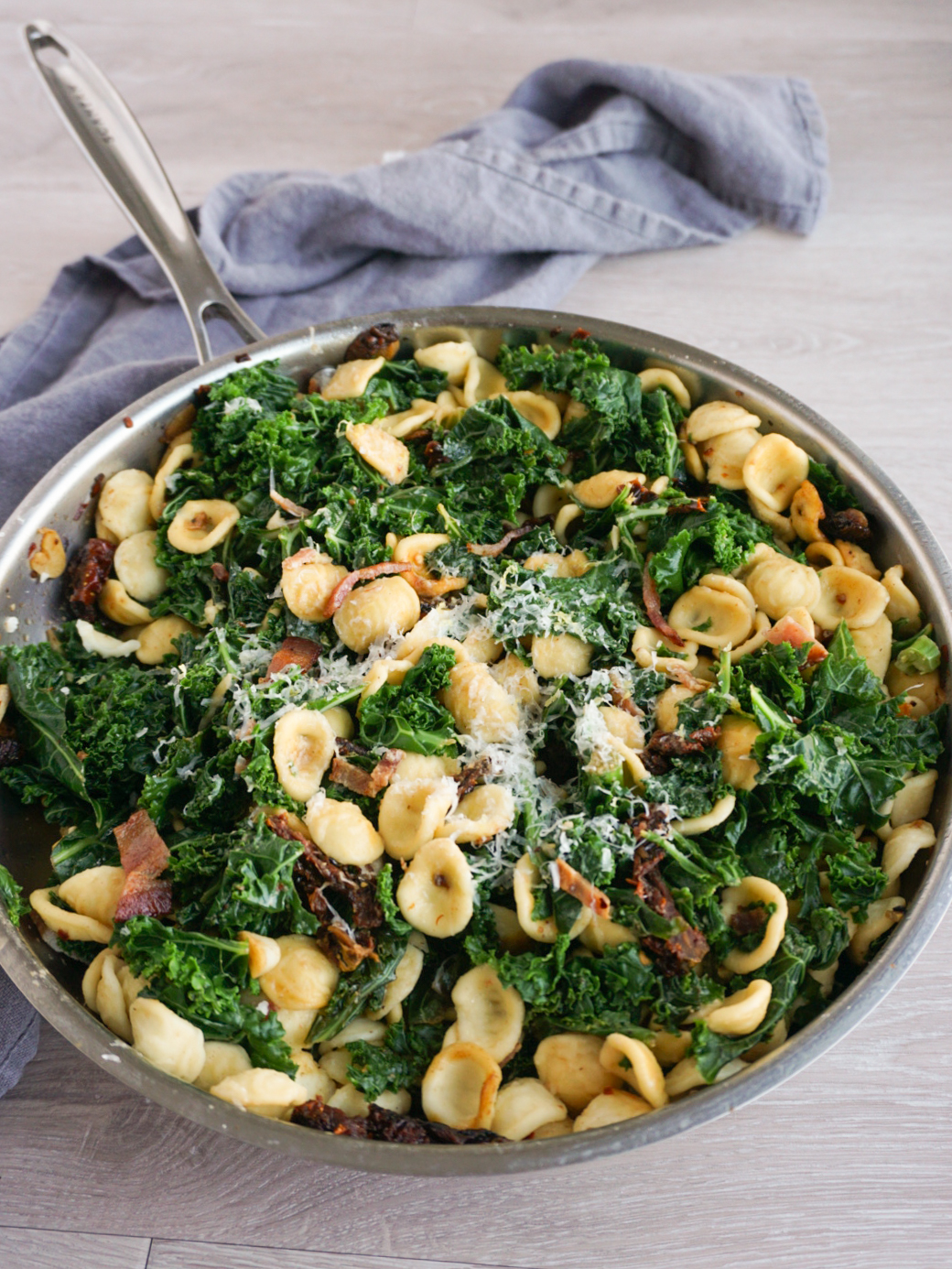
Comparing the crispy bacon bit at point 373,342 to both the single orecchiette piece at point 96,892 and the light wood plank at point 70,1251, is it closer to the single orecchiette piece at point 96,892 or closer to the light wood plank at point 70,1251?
the single orecchiette piece at point 96,892

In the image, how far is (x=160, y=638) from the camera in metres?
2.80

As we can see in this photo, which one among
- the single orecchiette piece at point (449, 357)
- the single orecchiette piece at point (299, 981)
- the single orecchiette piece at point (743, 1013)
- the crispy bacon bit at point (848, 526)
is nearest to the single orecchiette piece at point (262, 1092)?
the single orecchiette piece at point (299, 981)

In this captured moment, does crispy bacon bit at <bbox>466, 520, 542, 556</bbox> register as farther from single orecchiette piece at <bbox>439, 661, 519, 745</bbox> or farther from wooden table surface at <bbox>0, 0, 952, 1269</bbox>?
wooden table surface at <bbox>0, 0, 952, 1269</bbox>

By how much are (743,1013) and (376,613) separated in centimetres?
121

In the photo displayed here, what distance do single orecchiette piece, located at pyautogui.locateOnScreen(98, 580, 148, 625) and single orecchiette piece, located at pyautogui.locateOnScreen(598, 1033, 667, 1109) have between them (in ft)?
5.60

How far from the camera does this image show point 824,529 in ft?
9.00

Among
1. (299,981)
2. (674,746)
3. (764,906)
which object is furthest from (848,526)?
(299,981)

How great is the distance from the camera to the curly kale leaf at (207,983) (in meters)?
2.07

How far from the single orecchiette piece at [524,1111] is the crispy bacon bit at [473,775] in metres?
0.62

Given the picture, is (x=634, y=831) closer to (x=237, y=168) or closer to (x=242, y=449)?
(x=242, y=449)

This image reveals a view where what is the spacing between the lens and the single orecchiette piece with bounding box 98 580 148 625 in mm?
2828

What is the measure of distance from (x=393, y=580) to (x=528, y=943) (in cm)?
92

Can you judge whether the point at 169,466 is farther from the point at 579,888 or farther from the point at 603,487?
the point at 579,888

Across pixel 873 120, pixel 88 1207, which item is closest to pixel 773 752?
pixel 88 1207
